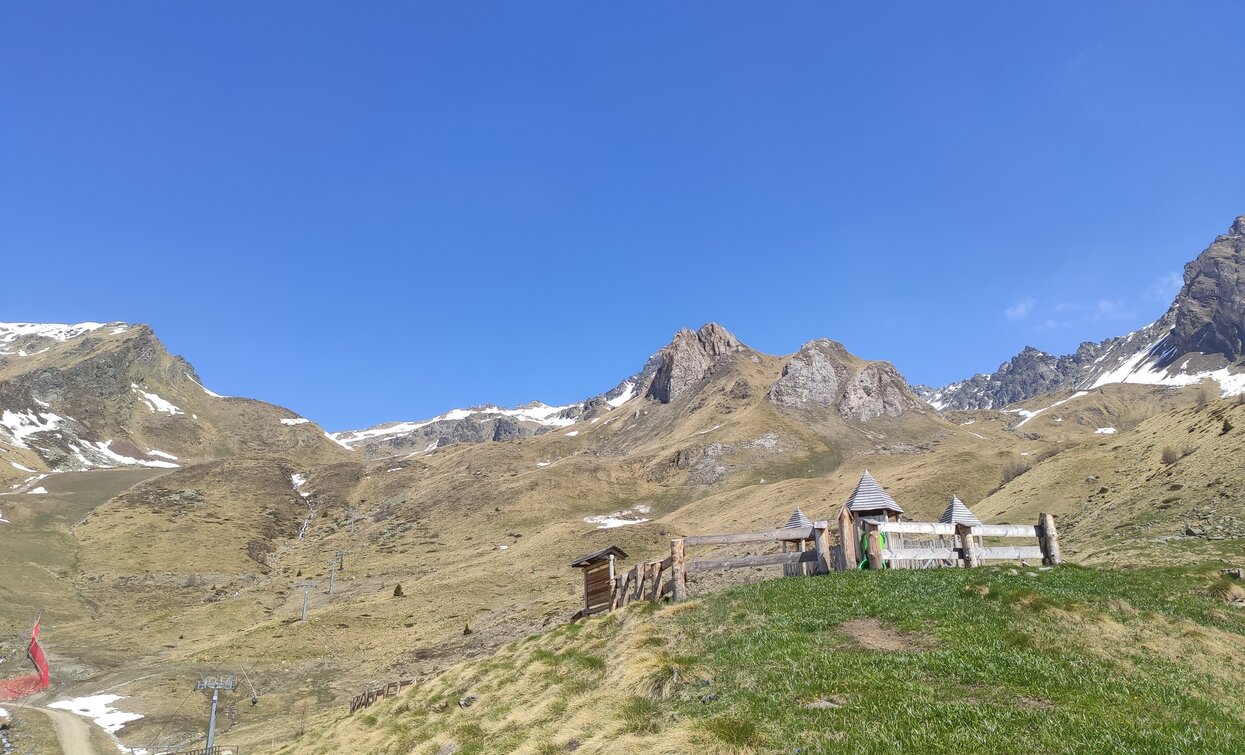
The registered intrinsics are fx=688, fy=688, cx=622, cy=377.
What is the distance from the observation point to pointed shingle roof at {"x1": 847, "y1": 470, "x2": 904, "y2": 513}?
36.0 meters

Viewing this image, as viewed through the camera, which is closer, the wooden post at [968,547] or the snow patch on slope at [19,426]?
the wooden post at [968,547]

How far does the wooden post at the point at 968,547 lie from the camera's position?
20625mm

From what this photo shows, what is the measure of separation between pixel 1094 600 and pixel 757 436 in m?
131

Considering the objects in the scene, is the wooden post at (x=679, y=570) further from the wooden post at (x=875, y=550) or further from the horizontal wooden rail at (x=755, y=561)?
the wooden post at (x=875, y=550)

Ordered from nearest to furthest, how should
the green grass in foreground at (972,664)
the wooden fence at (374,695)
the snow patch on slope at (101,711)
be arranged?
1. the green grass in foreground at (972,664)
2. the wooden fence at (374,695)
3. the snow patch on slope at (101,711)

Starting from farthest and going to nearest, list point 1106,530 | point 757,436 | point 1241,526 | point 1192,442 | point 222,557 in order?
1. point 757,436
2. point 222,557
3. point 1192,442
4. point 1106,530
5. point 1241,526

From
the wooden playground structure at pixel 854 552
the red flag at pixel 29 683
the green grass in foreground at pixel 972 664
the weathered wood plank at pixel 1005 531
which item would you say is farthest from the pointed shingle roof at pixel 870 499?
the red flag at pixel 29 683

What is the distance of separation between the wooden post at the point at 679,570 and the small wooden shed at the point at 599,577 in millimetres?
5302

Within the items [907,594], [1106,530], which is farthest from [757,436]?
[907,594]

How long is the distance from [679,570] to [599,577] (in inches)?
274

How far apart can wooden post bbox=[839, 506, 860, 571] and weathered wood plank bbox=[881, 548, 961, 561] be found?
2.95 feet

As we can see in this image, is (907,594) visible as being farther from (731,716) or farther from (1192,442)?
(1192,442)

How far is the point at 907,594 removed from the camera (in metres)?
16.3

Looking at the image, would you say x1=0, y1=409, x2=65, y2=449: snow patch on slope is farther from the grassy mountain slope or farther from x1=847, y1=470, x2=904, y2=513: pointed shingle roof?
the grassy mountain slope
